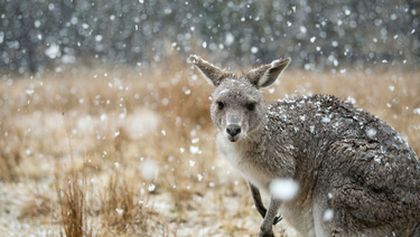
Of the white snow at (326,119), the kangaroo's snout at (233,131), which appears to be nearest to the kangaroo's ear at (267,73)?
the white snow at (326,119)

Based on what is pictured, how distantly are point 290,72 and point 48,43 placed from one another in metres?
9.33

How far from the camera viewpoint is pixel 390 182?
4.27 metres

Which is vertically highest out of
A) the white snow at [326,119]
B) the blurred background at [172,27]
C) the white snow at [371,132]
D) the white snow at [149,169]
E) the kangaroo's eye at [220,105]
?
the blurred background at [172,27]

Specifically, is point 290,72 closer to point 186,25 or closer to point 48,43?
point 186,25

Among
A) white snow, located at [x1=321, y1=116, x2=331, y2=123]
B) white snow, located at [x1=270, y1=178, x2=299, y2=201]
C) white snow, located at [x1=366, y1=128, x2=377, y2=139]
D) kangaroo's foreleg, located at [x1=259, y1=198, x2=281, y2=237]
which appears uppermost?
white snow, located at [x1=321, y1=116, x2=331, y2=123]

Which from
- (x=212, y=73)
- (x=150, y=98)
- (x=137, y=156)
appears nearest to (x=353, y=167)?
(x=212, y=73)

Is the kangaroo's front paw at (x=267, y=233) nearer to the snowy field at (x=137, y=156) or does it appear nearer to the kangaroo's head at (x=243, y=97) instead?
the kangaroo's head at (x=243, y=97)

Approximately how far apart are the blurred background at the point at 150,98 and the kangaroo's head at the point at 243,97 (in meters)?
1.22

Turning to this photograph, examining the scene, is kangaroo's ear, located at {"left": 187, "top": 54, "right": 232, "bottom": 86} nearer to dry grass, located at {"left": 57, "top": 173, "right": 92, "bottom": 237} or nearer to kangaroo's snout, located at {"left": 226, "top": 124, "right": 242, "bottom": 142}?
kangaroo's snout, located at {"left": 226, "top": 124, "right": 242, "bottom": 142}

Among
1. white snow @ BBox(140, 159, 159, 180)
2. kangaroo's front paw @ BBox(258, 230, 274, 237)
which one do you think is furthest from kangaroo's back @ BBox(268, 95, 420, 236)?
white snow @ BBox(140, 159, 159, 180)

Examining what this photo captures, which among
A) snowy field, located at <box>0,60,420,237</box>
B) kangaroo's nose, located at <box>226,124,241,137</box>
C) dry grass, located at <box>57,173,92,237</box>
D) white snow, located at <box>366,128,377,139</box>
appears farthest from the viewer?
snowy field, located at <box>0,60,420,237</box>

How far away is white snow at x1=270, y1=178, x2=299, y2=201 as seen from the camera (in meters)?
4.65

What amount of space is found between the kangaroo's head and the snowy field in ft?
3.99

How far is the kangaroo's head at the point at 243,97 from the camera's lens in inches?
184
